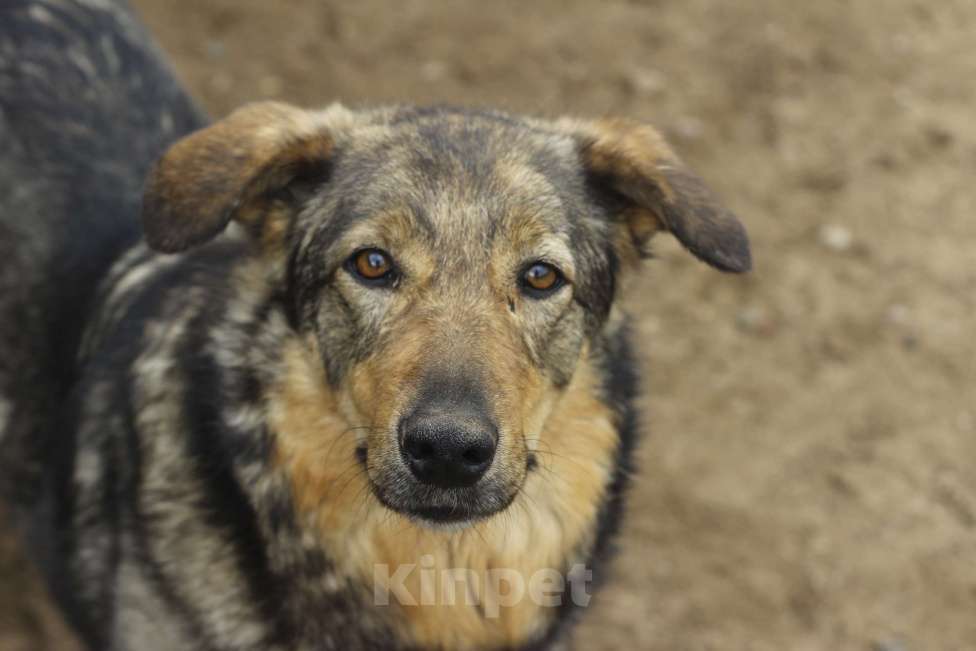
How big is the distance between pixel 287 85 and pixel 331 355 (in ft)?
14.2

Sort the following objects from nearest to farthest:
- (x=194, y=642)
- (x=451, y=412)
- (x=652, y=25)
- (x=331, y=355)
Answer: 1. (x=451, y=412)
2. (x=331, y=355)
3. (x=194, y=642)
4. (x=652, y=25)

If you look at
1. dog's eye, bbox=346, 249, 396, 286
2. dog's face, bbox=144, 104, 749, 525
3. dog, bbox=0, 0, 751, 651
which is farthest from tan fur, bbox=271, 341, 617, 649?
dog's eye, bbox=346, 249, 396, 286

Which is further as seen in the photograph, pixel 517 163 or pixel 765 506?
pixel 765 506

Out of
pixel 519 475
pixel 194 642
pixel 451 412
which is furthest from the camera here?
pixel 194 642

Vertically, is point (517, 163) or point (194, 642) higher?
point (517, 163)

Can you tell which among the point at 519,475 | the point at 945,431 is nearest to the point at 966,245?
the point at 945,431

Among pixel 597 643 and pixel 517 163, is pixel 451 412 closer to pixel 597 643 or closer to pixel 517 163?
pixel 517 163

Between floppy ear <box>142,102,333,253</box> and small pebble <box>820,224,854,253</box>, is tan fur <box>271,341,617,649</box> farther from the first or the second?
small pebble <box>820,224,854,253</box>

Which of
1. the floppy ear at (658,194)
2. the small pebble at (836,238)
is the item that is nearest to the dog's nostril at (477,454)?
the floppy ear at (658,194)

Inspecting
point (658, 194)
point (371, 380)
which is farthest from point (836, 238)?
point (371, 380)

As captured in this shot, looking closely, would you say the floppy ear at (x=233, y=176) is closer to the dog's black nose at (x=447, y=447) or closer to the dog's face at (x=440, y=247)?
the dog's face at (x=440, y=247)

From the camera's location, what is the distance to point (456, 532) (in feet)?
11.2

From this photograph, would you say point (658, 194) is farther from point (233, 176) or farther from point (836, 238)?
point (836, 238)

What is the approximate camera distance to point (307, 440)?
3.52 metres
